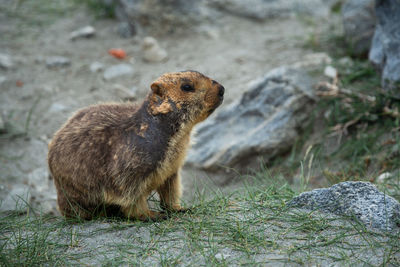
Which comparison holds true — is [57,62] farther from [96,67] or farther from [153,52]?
[153,52]

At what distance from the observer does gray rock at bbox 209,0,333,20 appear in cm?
802

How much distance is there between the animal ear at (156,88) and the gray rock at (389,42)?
2.86 metres

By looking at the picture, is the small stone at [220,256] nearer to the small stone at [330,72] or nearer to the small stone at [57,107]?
the small stone at [330,72]

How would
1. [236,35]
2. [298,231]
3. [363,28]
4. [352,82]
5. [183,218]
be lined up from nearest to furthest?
[298,231]
[183,218]
[352,82]
[363,28]
[236,35]

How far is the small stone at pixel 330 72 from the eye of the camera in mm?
5834

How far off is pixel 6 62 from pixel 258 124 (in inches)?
168

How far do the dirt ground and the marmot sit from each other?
1675 mm

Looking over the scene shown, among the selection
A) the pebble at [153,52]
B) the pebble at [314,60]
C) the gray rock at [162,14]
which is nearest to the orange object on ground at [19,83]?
the pebble at [153,52]

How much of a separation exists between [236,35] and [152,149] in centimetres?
470

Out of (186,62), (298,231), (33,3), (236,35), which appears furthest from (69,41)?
(298,231)

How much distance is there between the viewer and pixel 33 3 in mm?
8750

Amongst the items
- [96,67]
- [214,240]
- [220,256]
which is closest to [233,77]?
[96,67]

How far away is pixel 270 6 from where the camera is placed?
8.07 meters

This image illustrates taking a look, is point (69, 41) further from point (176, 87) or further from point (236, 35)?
point (176, 87)
